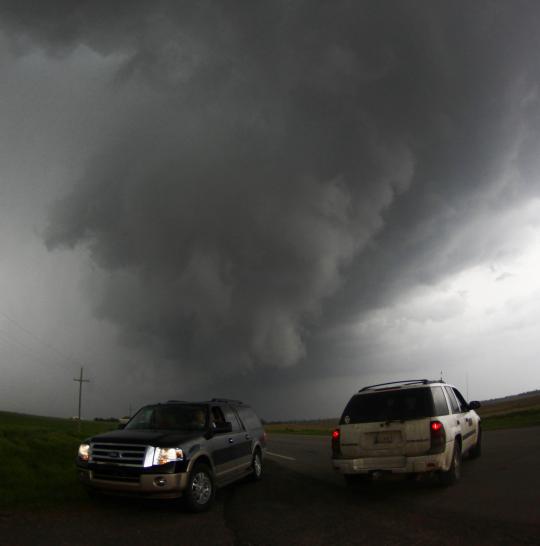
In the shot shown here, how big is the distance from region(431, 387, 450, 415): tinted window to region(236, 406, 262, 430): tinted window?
14.0 ft

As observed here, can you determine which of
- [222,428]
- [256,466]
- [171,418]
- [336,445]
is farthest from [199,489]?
[256,466]

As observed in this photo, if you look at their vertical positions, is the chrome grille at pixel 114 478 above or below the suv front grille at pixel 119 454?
below

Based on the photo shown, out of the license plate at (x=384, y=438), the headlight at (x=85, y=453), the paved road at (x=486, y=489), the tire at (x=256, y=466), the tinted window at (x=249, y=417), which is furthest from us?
the tinted window at (x=249, y=417)

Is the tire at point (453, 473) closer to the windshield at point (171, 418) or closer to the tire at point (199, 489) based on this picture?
the tire at point (199, 489)

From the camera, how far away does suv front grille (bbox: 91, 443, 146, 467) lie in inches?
296

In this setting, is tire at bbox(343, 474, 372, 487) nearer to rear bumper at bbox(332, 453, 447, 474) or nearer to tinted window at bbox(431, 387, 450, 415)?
rear bumper at bbox(332, 453, 447, 474)

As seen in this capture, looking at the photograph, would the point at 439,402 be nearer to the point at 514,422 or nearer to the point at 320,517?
the point at 320,517

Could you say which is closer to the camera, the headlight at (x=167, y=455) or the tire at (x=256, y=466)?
the headlight at (x=167, y=455)

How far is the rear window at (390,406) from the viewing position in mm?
8828

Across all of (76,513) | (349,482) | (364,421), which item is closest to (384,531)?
(364,421)

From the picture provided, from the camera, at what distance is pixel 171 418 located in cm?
925

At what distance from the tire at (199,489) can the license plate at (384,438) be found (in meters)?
2.98

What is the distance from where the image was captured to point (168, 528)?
262 inches

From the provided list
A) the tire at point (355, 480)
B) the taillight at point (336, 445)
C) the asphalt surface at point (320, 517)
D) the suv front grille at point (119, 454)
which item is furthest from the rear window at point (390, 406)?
the suv front grille at point (119, 454)
